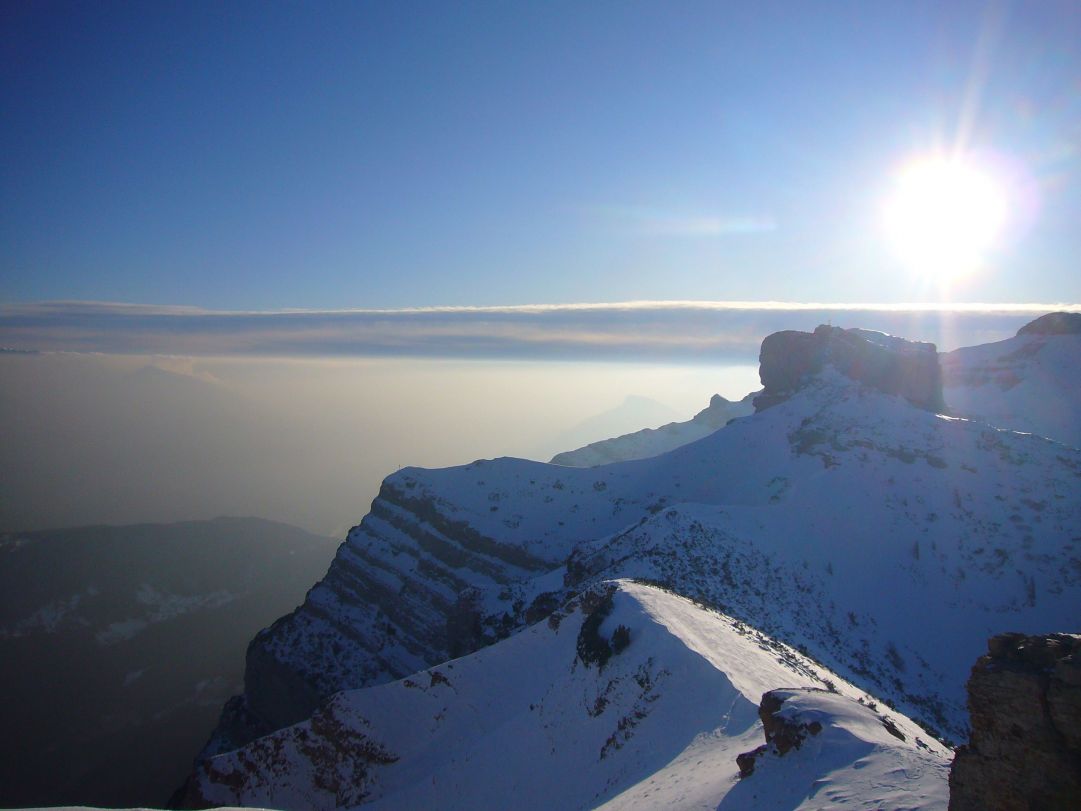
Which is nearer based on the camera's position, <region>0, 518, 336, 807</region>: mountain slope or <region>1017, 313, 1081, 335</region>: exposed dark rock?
<region>0, 518, 336, 807</region>: mountain slope

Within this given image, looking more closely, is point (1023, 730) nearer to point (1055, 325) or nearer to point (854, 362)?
point (854, 362)

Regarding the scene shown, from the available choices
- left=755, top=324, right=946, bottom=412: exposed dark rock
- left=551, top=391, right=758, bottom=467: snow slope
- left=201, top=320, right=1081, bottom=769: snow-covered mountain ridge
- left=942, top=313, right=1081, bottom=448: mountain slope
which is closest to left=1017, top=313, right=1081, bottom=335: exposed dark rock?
left=942, top=313, right=1081, bottom=448: mountain slope

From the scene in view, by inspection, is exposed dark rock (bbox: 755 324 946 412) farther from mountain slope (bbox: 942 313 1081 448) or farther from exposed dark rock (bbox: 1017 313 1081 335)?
exposed dark rock (bbox: 1017 313 1081 335)

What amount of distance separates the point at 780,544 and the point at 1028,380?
61.2 m

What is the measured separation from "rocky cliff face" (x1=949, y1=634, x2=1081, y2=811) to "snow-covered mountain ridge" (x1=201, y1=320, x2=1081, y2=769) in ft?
92.6

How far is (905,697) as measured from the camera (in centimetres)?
4062

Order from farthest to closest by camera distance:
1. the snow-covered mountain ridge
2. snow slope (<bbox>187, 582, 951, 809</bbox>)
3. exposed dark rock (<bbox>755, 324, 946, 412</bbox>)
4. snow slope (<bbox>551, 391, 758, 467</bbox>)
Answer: snow slope (<bbox>551, 391, 758, 467</bbox>)
exposed dark rock (<bbox>755, 324, 946, 412</bbox>)
the snow-covered mountain ridge
snow slope (<bbox>187, 582, 951, 809</bbox>)

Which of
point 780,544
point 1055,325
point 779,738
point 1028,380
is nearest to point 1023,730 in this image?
point 779,738

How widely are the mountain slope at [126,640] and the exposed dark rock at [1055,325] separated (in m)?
130

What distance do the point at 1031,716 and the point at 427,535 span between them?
202ft

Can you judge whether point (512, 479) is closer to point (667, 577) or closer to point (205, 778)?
point (667, 577)

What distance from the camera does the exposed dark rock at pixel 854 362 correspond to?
229ft

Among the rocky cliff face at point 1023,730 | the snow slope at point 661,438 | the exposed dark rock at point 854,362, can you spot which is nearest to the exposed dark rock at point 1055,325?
the exposed dark rock at point 854,362

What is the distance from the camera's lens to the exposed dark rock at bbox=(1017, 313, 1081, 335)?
89.2 m
